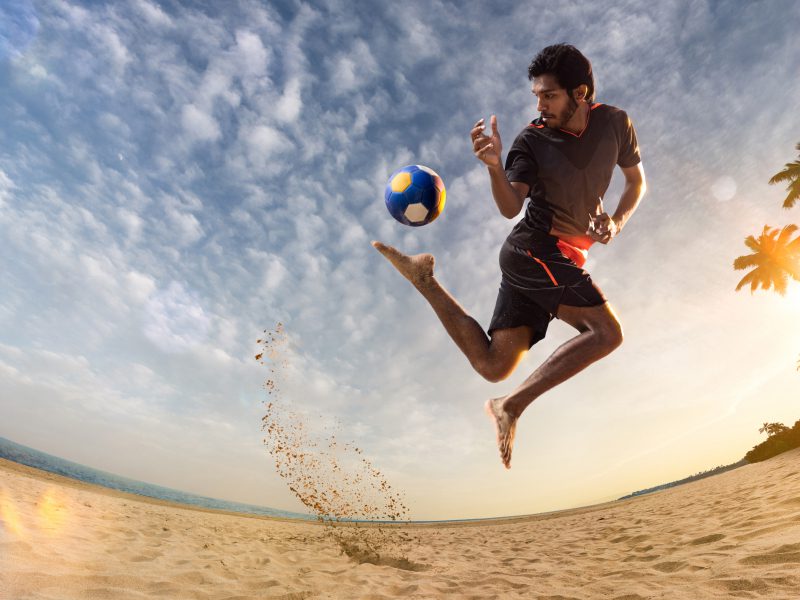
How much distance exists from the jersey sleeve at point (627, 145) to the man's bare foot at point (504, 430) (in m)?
2.10

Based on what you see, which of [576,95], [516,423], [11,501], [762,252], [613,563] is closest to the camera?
[516,423]

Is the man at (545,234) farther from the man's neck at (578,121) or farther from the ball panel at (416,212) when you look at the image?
the ball panel at (416,212)

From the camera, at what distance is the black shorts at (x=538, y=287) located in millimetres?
2525

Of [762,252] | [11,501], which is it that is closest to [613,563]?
[11,501]

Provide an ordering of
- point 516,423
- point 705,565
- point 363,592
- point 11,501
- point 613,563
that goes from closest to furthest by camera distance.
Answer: point 516,423 < point 705,565 < point 363,592 < point 613,563 < point 11,501

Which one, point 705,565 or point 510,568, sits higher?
point 705,565

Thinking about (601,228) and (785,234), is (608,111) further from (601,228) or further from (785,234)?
(785,234)

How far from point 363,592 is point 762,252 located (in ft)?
104

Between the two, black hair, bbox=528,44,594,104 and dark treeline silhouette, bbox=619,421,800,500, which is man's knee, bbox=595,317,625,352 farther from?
dark treeline silhouette, bbox=619,421,800,500

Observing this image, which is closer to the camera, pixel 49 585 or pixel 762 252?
pixel 49 585

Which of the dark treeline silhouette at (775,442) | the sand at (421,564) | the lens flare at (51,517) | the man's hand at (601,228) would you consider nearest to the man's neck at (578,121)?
the man's hand at (601,228)

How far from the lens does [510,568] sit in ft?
15.3

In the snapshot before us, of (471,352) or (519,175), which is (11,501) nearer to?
(471,352)

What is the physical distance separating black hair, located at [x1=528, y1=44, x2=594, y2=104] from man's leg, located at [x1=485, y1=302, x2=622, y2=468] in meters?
1.51
